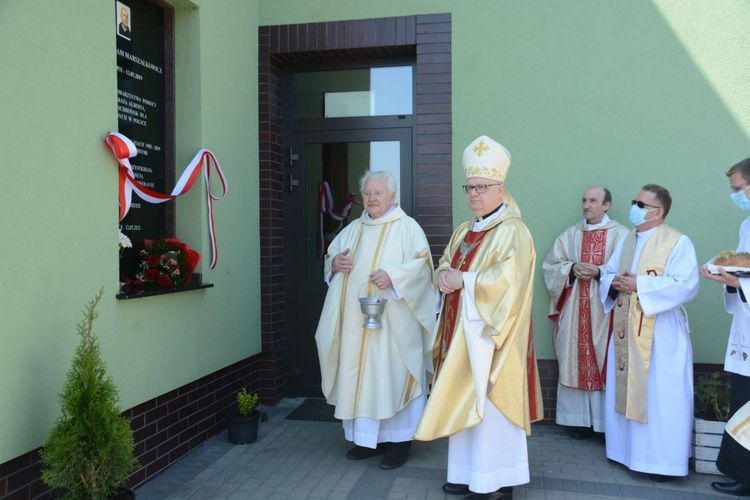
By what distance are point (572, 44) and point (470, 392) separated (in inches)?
131

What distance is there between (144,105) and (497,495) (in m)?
3.58

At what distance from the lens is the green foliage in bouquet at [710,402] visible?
475cm

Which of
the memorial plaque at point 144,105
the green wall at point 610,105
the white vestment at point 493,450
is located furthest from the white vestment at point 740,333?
the memorial plaque at point 144,105

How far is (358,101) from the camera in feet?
21.0

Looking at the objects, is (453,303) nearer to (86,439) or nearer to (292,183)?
(86,439)

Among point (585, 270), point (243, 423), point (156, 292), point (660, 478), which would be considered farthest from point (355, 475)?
point (585, 270)

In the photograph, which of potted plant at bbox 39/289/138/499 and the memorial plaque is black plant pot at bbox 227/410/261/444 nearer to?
the memorial plaque

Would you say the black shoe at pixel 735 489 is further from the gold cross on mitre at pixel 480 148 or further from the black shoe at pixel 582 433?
the gold cross on mitre at pixel 480 148

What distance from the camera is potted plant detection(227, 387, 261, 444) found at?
5.24m

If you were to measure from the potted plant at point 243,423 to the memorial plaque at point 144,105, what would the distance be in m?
1.45

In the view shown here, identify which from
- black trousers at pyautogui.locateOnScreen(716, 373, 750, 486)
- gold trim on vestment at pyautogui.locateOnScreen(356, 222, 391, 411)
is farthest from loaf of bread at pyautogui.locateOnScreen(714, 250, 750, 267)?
gold trim on vestment at pyautogui.locateOnScreen(356, 222, 391, 411)

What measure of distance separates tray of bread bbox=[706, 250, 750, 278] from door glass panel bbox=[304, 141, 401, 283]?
299 centimetres

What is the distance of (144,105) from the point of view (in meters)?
4.75

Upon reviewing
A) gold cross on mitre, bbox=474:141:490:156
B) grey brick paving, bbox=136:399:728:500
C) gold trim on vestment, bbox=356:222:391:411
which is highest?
gold cross on mitre, bbox=474:141:490:156
